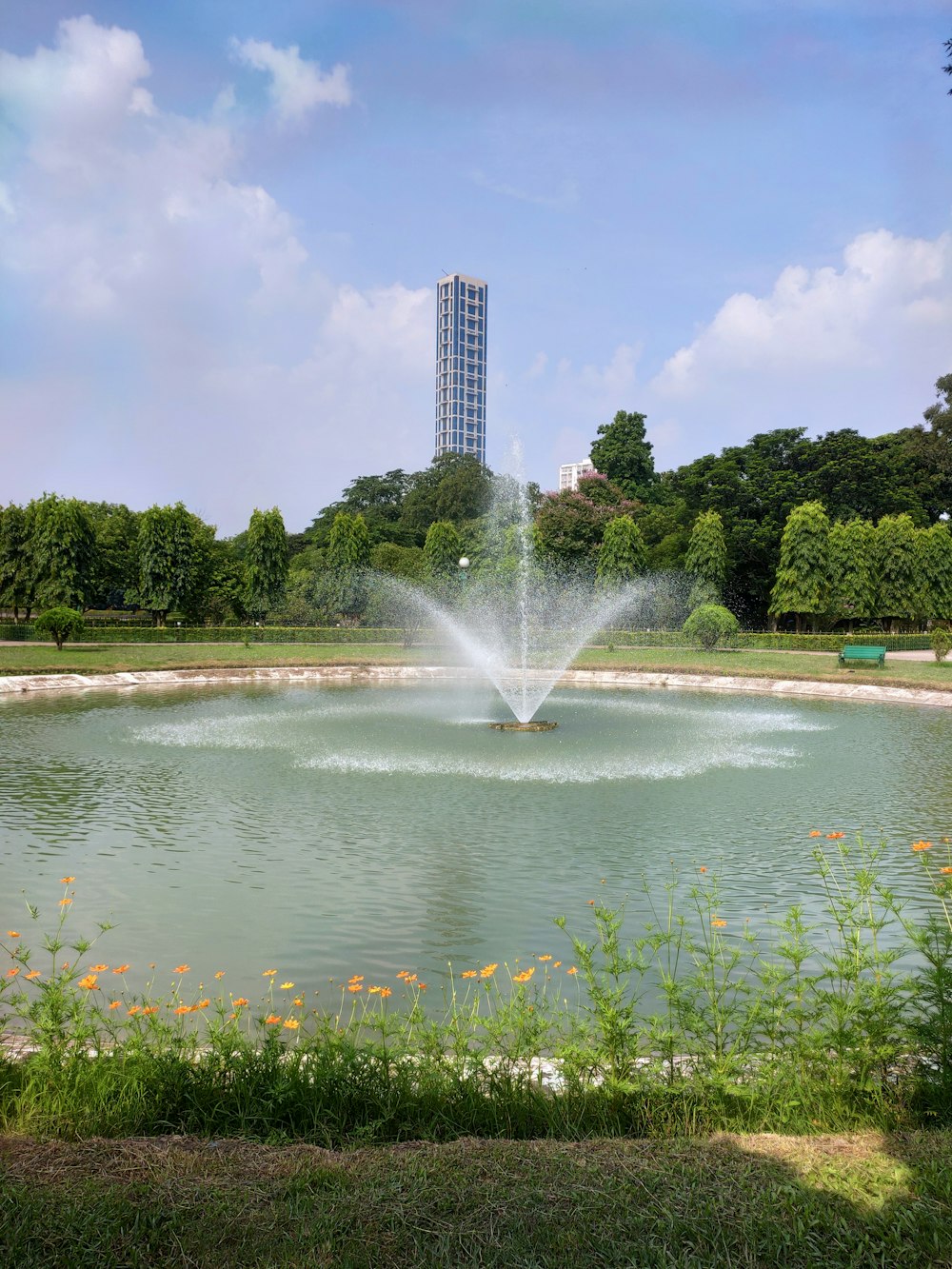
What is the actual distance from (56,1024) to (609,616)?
3880cm

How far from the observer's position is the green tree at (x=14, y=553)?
41.7m

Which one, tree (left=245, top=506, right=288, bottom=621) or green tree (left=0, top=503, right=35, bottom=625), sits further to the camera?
tree (left=245, top=506, right=288, bottom=621)

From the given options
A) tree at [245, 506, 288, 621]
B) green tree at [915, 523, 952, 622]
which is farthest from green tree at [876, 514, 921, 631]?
tree at [245, 506, 288, 621]

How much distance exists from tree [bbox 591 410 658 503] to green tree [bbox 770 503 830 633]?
58.9ft

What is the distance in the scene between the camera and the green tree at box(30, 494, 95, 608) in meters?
37.8

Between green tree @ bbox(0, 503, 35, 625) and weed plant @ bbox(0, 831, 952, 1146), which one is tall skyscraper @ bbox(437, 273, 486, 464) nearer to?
green tree @ bbox(0, 503, 35, 625)

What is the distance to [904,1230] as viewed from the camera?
256cm

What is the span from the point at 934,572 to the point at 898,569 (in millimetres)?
1947

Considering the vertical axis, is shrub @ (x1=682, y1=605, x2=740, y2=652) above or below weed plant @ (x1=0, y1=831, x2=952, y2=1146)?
above

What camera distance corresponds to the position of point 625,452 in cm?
5931

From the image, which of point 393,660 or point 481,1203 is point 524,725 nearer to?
point 481,1203

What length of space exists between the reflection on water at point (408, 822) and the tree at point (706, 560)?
24377 millimetres

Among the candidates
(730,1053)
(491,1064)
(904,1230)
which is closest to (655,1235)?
(904,1230)

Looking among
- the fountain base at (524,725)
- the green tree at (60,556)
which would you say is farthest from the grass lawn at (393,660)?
the fountain base at (524,725)
